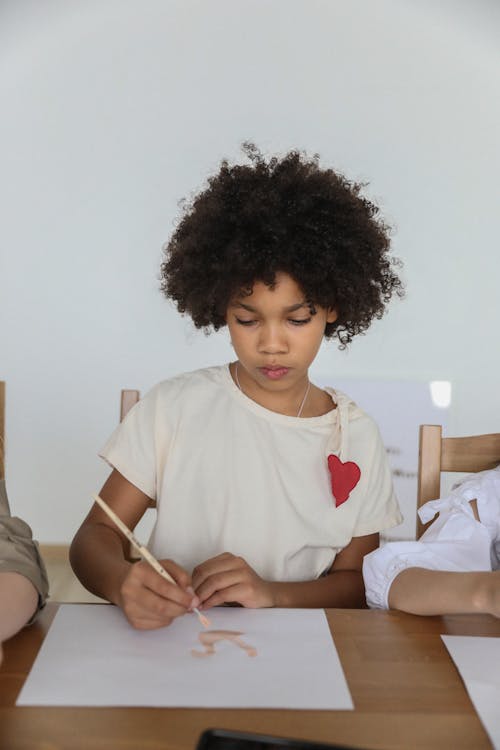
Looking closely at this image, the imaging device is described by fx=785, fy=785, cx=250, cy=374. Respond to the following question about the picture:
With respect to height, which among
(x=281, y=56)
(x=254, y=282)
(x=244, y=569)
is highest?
(x=281, y=56)

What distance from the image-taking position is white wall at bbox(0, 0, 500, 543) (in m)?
2.89

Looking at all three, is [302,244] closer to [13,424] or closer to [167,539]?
[167,539]

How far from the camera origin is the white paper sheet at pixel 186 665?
0.70 metres

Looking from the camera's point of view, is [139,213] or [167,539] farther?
[139,213]

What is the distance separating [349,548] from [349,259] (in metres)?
0.44

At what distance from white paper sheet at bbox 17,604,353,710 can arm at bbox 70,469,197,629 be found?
0.10 ft

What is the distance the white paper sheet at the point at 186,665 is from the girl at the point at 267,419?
0.75ft

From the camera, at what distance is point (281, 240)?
44.8 inches

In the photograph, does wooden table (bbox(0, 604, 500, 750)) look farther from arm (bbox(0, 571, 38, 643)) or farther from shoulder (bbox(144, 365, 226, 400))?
shoulder (bbox(144, 365, 226, 400))

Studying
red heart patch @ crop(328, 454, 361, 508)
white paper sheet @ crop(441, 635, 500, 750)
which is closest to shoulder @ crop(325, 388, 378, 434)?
red heart patch @ crop(328, 454, 361, 508)

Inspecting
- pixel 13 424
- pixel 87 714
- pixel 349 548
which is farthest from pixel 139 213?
pixel 87 714

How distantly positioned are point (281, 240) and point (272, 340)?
0.16m

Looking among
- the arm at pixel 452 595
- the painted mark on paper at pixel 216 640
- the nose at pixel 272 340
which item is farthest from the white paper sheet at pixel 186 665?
the nose at pixel 272 340

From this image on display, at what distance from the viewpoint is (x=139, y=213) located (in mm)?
2947
